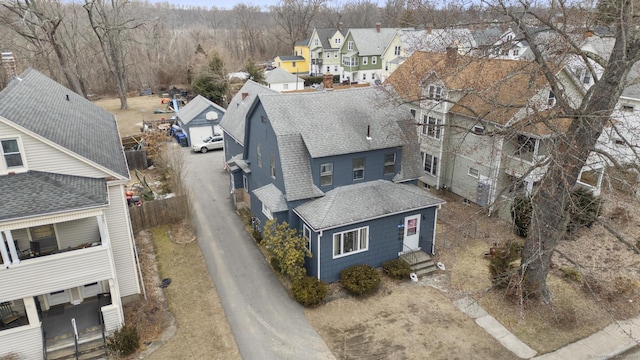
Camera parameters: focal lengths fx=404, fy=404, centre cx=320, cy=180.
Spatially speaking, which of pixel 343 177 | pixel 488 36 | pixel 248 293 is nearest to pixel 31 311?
pixel 248 293

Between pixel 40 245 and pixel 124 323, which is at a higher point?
pixel 40 245

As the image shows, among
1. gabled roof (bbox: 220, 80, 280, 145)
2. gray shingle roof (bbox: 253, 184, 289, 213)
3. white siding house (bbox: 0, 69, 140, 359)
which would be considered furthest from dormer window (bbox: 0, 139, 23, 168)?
gabled roof (bbox: 220, 80, 280, 145)

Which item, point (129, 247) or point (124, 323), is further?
point (129, 247)

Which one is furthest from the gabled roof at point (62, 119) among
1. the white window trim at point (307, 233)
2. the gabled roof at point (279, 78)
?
the gabled roof at point (279, 78)

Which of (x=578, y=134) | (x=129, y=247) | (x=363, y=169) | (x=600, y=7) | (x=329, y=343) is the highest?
(x=600, y=7)

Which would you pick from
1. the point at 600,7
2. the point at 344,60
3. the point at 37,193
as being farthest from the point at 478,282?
the point at 344,60

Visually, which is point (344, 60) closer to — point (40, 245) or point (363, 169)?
point (363, 169)

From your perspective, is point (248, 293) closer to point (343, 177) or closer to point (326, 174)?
point (326, 174)

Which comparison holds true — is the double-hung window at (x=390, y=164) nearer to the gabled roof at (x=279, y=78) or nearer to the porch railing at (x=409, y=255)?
the porch railing at (x=409, y=255)
